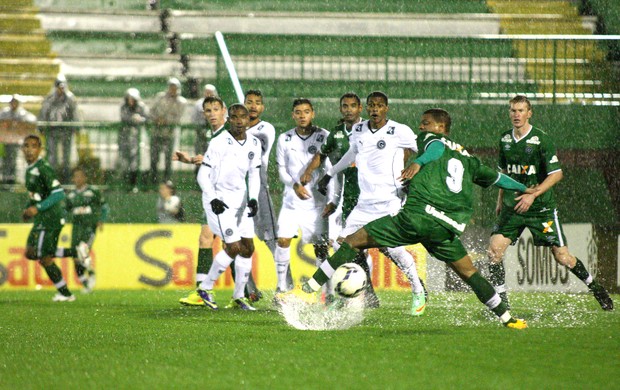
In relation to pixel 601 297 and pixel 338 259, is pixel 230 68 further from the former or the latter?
pixel 338 259

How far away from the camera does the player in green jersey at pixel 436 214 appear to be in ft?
27.1

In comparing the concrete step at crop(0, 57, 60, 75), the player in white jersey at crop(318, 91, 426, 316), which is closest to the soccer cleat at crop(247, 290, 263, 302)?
the player in white jersey at crop(318, 91, 426, 316)

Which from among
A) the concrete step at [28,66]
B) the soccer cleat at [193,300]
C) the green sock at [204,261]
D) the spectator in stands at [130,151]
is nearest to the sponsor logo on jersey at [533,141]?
the green sock at [204,261]

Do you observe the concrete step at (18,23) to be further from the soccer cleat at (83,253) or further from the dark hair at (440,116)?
the dark hair at (440,116)

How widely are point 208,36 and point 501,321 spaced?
13.5 metres

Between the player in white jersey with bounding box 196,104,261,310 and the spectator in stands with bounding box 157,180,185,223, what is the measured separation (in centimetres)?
543

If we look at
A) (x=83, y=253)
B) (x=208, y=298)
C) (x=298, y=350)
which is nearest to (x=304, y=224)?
(x=208, y=298)

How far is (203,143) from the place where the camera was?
16.2 metres

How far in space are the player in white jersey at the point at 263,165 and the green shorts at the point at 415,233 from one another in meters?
3.12

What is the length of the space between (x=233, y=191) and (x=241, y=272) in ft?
2.66

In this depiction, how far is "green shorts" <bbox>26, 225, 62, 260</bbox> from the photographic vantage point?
12.7 m

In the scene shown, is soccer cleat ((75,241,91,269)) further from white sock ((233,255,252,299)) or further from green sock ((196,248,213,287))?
white sock ((233,255,252,299))

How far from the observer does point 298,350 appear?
723 cm

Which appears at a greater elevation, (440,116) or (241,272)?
(440,116)
